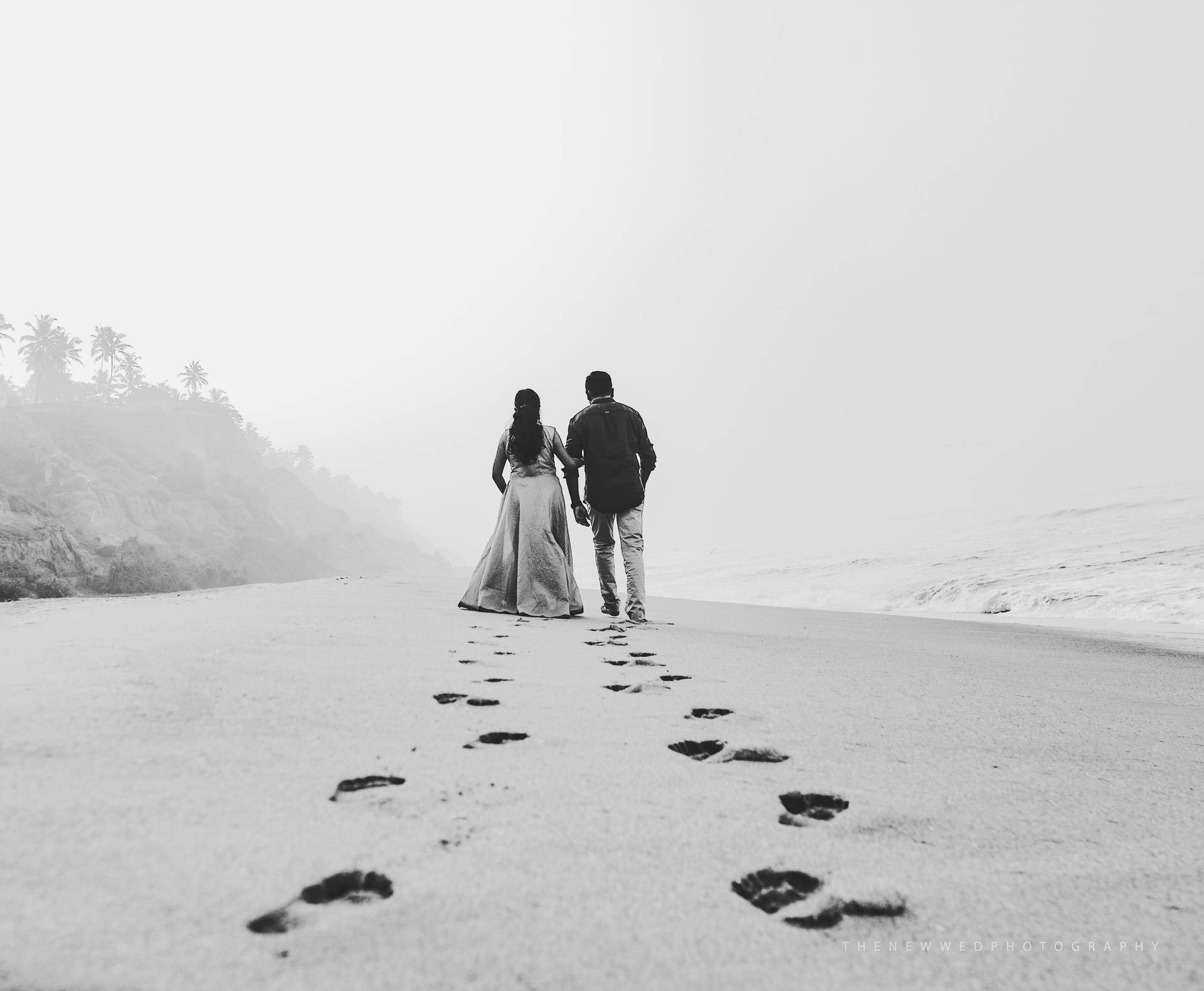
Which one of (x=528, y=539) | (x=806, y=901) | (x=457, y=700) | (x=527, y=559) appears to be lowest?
(x=806, y=901)

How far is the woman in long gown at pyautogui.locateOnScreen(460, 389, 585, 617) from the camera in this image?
5.03 meters

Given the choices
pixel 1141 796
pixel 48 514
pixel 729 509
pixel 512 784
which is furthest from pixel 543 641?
pixel 729 509

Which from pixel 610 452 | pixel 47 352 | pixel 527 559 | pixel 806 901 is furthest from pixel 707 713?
pixel 47 352

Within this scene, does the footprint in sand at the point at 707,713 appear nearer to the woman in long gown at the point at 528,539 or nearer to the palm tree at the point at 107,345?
the woman in long gown at the point at 528,539

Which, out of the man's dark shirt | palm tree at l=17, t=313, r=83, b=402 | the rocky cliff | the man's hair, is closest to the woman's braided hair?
the man's dark shirt

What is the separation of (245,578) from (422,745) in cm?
4755

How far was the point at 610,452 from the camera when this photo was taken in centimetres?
545

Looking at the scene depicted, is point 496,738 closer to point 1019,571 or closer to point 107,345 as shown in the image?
point 1019,571

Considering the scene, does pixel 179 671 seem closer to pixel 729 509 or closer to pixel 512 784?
pixel 512 784

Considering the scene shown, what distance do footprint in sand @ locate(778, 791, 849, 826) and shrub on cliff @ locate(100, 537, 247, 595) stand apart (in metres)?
22.6

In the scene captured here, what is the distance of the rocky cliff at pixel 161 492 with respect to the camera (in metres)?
44.2

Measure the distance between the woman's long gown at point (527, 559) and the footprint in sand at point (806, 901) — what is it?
395 cm

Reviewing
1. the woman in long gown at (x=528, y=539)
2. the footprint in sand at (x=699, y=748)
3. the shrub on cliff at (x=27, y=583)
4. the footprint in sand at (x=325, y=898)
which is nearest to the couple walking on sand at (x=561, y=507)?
the woman in long gown at (x=528, y=539)

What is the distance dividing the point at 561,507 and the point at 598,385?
113 cm
